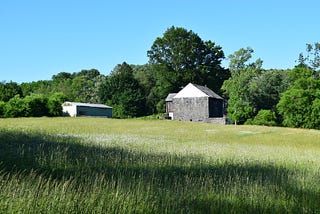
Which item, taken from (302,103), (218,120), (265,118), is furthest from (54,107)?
(302,103)

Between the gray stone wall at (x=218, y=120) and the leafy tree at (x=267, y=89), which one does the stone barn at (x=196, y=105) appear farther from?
the leafy tree at (x=267, y=89)

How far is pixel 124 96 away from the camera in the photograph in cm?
9194

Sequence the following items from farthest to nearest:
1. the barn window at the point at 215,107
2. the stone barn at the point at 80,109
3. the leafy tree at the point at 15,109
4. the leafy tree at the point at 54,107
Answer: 1. the stone barn at the point at 80,109
2. the barn window at the point at 215,107
3. the leafy tree at the point at 54,107
4. the leafy tree at the point at 15,109

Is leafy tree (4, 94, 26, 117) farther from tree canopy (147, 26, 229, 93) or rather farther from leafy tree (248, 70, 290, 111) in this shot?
leafy tree (248, 70, 290, 111)

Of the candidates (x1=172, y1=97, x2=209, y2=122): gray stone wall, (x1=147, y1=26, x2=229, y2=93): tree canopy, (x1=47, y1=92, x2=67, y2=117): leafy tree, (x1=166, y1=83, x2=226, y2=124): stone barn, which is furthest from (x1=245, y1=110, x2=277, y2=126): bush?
(x1=47, y1=92, x2=67, y2=117): leafy tree

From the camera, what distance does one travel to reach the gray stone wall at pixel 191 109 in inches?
3009

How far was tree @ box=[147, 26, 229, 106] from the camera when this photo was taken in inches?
3597

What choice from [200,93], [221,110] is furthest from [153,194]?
[221,110]

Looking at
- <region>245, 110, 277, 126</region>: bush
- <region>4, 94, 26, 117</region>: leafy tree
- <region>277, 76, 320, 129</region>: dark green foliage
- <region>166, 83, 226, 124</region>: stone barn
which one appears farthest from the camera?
<region>166, 83, 226, 124</region>: stone barn

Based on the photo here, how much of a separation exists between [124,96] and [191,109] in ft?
71.2

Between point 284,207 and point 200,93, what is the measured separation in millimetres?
70279

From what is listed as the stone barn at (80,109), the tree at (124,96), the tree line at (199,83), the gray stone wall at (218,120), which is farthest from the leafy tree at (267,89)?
the stone barn at (80,109)

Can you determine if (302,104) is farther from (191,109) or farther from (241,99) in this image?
(191,109)

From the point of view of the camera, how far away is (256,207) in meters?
6.79
